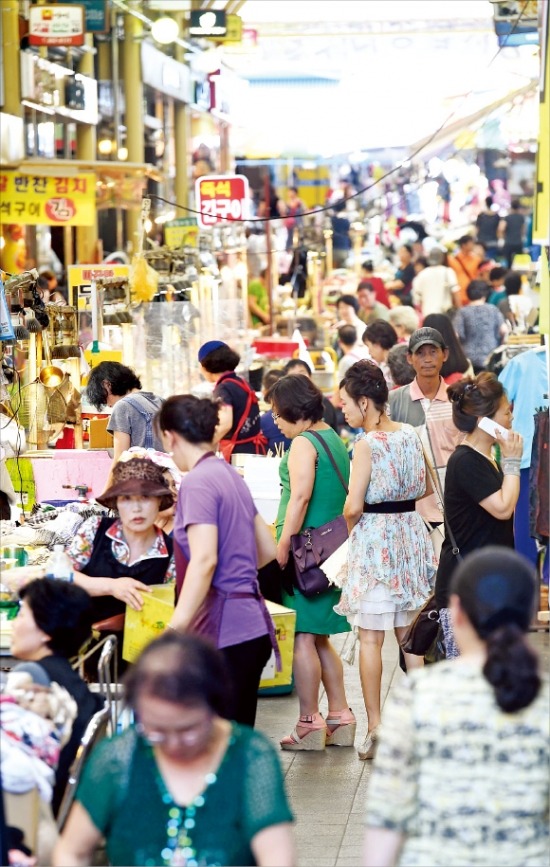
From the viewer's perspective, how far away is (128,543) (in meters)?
5.77

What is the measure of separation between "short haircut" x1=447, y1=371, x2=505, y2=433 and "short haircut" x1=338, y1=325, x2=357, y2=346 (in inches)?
263

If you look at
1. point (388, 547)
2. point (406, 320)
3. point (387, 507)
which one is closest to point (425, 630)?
point (388, 547)

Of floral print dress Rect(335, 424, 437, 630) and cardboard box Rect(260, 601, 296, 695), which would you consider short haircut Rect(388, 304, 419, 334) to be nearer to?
floral print dress Rect(335, 424, 437, 630)

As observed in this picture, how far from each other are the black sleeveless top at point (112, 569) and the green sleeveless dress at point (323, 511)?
1.29 meters

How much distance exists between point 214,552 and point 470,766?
1.98 meters

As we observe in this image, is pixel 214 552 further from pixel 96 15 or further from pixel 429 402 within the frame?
pixel 96 15

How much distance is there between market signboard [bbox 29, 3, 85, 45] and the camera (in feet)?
55.3

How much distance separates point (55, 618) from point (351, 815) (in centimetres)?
207

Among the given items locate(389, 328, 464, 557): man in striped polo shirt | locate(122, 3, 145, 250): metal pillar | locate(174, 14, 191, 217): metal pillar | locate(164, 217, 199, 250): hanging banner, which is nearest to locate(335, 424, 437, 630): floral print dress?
locate(389, 328, 464, 557): man in striped polo shirt

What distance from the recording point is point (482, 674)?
308 centimetres

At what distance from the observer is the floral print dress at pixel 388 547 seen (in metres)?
6.69

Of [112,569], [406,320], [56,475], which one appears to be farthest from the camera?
[406,320]

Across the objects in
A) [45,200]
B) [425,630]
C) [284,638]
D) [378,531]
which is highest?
[45,200]

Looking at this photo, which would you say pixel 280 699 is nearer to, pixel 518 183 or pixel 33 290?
pixel 33 290
